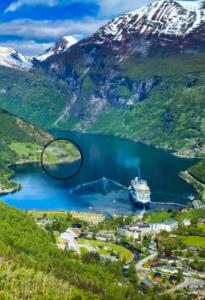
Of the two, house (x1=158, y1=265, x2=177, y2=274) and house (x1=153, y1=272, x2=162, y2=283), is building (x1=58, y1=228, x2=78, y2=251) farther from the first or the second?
house (x1=153, y1=272, x2=162, y2=283)

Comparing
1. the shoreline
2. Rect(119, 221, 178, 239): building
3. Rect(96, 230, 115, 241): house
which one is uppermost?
the shoreline

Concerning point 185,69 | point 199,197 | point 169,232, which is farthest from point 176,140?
point 169,232

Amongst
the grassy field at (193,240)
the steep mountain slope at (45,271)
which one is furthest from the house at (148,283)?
the grassy field at (193,240)

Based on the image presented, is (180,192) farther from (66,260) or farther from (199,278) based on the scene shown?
(66,260)

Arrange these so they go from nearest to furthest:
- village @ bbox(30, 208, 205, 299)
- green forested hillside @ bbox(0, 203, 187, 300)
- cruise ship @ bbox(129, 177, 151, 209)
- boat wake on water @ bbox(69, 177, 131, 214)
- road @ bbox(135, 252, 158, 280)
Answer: green forested hillside @ bbox(0, 203, 187, 300) → village @ bbox(30, 208, 205, 299) → road @ bbox(135, 252, 158, 280) → boat wake on water @ bbox(69, 177, 131, 214) → cruise ship @ bbox(129, 177, 151, 209)

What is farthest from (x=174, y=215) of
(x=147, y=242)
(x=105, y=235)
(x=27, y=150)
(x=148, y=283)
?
(x=27, y=150)

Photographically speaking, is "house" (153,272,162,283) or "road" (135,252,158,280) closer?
"house" (153,272,162,283)

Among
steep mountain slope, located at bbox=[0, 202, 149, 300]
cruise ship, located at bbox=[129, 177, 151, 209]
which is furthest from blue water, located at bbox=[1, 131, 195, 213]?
→ steep mountain slope, located at bbox=[0, 202, 149, 300]

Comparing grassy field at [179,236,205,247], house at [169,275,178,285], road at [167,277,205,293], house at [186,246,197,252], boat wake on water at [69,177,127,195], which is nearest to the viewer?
road at [167,277,205,293]
